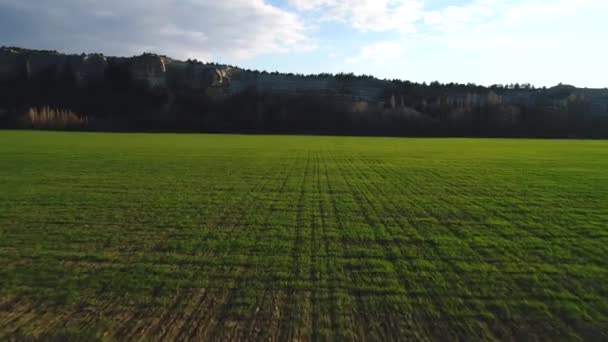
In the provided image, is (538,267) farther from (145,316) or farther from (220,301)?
(145,316)

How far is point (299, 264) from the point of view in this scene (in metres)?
7.47

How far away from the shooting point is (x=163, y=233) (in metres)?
9.45

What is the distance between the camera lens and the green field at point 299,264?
17.7 ft

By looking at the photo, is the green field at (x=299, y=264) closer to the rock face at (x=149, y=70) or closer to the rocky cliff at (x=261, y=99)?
the rocky cliff at (x=261, y=99)

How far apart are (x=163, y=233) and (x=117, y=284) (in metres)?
2.97

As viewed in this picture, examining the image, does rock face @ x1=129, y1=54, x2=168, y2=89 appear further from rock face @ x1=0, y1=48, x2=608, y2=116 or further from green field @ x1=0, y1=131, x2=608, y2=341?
green field @ x1=0, y1=131, x2=608, y2=341

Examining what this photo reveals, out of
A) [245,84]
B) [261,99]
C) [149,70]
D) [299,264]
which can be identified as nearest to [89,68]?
[149,70]

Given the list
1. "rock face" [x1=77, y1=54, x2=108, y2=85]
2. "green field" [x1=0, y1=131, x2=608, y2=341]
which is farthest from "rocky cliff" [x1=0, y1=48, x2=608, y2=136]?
"green field" [x1=0, y1=131, x2=608, y2=341]

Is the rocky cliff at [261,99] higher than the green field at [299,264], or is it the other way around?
the rocky cliff at [261,99]

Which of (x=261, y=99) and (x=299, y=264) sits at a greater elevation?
(x=261, y=99)

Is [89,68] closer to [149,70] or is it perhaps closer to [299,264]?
[149,70]

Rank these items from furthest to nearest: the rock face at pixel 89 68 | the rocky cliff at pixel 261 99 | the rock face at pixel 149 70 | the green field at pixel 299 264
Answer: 1. the rock face at pixel 149 70
2. the rock face at pixel 89 68
3. the rocky cliff at pixel 261 99
4. the green field at pixel 299 264

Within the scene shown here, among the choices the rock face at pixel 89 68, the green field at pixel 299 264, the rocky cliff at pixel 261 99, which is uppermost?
the rock face at pixel 89 68

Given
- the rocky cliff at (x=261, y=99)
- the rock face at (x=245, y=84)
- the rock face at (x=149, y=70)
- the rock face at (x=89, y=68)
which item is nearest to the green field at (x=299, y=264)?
the rocky cliff at (x=261, y=99)
